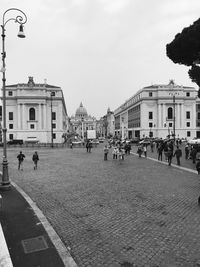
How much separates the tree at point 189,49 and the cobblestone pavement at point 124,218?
45.1 feet

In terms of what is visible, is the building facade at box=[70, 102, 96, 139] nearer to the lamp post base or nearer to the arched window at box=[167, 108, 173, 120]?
the arched window at box=[167, 108, 173, 120]

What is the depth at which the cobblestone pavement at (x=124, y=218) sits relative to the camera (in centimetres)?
455

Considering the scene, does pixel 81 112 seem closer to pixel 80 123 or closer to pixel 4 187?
pixel 80 123

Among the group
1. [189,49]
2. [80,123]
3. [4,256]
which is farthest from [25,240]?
[80,123]

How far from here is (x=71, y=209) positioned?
7348 mm

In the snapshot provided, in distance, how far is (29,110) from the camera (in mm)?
64500

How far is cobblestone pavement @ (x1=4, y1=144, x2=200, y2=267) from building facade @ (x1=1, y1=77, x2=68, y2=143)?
54.8m

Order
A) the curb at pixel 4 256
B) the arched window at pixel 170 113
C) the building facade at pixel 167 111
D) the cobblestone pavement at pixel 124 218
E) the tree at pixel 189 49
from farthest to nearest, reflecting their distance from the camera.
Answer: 1. the arched window at pixel 170 113
2. the building facade at pixel 167 111
3. the tree at pixel 189 49
4. the cobblestone pavement at pixel 124 218
5. the curb at pixel 4 256

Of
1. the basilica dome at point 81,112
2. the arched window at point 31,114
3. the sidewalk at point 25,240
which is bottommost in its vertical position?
the sidewalk at point 25,240

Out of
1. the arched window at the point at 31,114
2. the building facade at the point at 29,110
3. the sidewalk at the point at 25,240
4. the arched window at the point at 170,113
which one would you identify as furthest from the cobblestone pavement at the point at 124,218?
the arched window at the point at 170,113

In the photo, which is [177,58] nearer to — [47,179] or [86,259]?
[47,179]

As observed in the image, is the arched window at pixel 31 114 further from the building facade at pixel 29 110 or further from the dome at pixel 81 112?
the dome at pixel 81 112

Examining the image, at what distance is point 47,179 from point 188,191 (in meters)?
7.61

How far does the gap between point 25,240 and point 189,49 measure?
22.4 meters
